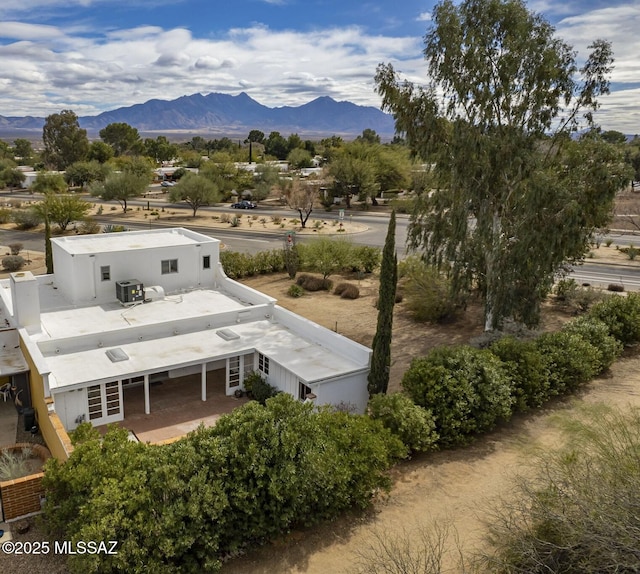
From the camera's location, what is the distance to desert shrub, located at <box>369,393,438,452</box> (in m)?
12.5

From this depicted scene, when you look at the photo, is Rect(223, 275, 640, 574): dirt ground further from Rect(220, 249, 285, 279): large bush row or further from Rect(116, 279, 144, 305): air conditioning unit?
Rect(220, 249, 285, 279): large bush row

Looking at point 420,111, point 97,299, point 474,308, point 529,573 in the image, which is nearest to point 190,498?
point 529,573

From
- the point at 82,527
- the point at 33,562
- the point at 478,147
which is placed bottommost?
the point at 33,562

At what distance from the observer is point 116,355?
53.7ft

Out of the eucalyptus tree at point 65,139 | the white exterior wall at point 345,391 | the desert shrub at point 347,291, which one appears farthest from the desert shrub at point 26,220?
the eucalyptus tree at point 65,139

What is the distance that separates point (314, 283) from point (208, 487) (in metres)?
23.1

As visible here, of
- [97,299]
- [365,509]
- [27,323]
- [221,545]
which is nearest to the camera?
[221,545]

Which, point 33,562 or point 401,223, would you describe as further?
point 401,223

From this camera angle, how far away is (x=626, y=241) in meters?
48.9

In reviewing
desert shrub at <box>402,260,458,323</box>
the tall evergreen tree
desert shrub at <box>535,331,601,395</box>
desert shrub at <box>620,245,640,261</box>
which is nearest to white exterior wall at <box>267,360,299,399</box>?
the tall evergreen tree

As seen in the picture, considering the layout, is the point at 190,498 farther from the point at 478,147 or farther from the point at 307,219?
the point at 307,219

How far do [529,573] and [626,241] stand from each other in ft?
161

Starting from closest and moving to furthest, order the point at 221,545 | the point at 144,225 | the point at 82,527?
the point at 82,527
the point at 221,545
the point at 144,225

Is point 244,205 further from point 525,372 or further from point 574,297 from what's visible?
point 525,372
